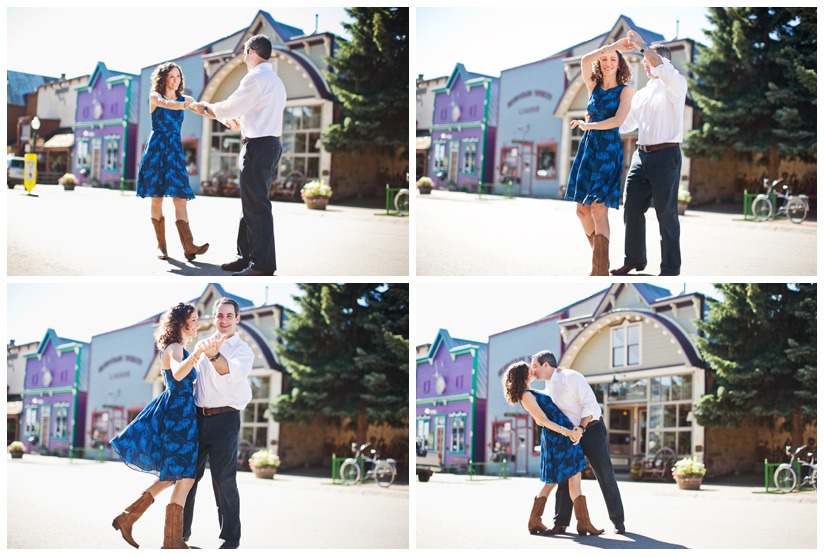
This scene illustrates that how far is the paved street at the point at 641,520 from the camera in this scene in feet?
16.9

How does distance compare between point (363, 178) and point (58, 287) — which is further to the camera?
point (363, 178)

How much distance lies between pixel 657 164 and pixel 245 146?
277cm

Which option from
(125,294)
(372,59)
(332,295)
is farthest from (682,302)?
(125,294)

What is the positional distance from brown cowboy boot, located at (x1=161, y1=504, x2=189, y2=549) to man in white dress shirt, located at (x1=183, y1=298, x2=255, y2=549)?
0.23 m

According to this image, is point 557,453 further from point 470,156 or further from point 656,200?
point 470,156

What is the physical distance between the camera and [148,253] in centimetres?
645

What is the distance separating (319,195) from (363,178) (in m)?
4.95

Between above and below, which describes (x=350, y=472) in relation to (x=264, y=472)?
above

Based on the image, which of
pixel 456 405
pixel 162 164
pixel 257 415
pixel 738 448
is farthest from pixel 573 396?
pixel 257 415

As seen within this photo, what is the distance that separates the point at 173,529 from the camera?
4168 mm

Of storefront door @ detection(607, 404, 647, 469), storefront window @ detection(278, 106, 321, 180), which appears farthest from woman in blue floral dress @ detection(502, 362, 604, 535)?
storefront window @ detection(278, 106, 321, 180)

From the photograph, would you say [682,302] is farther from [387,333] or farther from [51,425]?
[51,425]

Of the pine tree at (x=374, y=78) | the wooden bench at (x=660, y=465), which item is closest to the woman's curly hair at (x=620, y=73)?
the wooden bench at (x=660, y=465)

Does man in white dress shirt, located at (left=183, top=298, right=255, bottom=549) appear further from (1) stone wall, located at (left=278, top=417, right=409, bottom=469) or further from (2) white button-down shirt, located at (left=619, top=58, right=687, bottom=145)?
(1) stone wall, located at (left=278, top=417, right=409, bottom=469)
